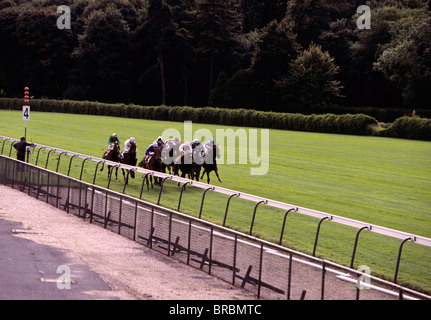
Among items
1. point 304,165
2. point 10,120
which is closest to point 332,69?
point 10,120

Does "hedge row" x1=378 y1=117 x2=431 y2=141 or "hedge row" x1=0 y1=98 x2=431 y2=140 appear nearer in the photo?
"hedge row" x1=378 y1=117 x2=431 y2=141

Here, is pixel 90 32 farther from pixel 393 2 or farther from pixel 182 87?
pixel 393 2

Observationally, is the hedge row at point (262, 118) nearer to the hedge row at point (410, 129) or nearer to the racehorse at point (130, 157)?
the hedge row at point (410, 129)

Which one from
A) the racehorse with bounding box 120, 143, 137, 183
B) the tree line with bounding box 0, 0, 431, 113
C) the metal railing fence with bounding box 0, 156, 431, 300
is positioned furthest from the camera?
the tree line with bounding box 0, 0, 431, 113

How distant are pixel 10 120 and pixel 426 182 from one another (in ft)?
137

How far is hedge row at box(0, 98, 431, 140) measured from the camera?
4844 centimetres

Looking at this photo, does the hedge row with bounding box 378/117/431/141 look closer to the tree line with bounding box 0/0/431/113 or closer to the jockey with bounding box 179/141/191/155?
the tree line with bounding box 0/0/431/113

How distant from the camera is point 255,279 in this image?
1096 centimetres

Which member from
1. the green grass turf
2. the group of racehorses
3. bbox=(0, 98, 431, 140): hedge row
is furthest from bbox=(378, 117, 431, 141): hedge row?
the group of racehorses

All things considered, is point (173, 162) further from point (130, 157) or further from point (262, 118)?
point (262, 118)

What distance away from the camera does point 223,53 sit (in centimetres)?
8275

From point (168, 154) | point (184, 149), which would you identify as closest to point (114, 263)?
point (184, 149)

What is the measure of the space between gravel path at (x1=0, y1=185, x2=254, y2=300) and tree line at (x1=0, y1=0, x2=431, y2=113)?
4675 cm

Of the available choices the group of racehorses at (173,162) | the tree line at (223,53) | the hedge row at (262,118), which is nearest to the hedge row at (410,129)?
the hedge row at (262,118)
